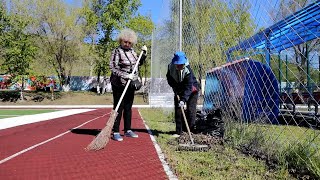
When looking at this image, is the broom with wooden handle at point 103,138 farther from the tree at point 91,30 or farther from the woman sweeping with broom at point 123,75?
the tree at point 91,30

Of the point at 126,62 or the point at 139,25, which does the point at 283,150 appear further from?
the point at 139,25

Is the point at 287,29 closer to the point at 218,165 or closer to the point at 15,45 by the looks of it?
the point at 218,165

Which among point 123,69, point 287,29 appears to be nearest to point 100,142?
point 123,69

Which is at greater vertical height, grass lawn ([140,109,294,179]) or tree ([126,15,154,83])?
tree ([126,15,154,83])

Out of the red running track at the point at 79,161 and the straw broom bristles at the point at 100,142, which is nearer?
the red running track at the point at 79,161

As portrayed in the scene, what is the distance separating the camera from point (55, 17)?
107 feet

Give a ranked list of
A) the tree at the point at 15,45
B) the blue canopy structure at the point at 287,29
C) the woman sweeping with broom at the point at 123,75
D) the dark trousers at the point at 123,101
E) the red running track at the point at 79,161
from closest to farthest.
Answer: the red running track at the point at 79,161 → the blue canopy structure at the point at 287,29 → the woman sweeping with broom at the point at 123,75 → the dark trousers at the point at 123,101 → the tree at the point at 15,45

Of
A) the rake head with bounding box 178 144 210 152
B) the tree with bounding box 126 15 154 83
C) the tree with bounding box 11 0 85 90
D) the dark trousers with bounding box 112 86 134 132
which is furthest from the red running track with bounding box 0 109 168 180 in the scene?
the tree with bounding box 126 15 154 83

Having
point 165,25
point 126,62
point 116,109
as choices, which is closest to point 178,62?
point 126,62

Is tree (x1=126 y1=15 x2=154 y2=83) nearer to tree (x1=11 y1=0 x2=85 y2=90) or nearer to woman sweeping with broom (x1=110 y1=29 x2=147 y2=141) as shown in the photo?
tree (x1=11 y1=0 x2=85 y2=90)

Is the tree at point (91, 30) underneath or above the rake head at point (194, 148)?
above

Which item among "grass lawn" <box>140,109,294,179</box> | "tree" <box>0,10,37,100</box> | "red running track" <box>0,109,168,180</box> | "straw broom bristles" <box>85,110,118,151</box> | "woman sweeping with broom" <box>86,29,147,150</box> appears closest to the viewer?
"grass lawn" <box>140,109,294,179</box>

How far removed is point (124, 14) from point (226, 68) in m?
33.5

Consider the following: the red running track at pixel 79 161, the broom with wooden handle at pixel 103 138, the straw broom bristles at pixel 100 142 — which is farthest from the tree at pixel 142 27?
the straw broom bristles at pixel 100 142
